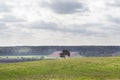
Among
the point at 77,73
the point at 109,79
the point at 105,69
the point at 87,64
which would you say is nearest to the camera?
the point at 109,79

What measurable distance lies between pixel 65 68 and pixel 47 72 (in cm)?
547

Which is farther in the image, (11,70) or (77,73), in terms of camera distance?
(11,70)

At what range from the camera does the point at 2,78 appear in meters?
73.1

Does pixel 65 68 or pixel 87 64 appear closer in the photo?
pixel 65 68

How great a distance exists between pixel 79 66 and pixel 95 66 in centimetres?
407

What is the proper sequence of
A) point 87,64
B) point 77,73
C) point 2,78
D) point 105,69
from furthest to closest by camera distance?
point 87,64 → point 105,69 → point 77,73 → point 2,78

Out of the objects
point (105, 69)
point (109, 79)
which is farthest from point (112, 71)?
point (109, 79)

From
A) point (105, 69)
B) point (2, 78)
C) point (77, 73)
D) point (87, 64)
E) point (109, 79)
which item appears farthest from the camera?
point (87, 64)

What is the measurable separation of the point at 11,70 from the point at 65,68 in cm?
1321

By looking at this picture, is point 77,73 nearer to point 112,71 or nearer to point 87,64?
point 112,71

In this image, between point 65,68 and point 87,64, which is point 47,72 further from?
point 87,64

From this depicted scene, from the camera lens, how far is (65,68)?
280 ft

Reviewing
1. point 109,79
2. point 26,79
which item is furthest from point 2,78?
point 109,79

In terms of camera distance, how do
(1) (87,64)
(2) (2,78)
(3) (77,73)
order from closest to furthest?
(2) (2,78)
(3) (77,73)
(1) (87,64)
